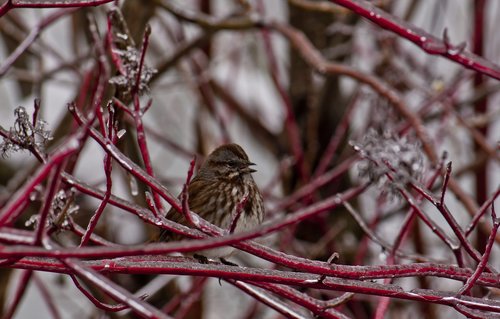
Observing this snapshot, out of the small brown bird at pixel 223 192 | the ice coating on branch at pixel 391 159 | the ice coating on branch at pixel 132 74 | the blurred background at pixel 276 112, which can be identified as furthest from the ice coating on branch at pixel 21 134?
the blurred background at pixel 276 112

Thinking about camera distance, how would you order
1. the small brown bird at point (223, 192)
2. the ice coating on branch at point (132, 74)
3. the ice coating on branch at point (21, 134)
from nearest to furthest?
the ice coating on branch at point (21, 134), the ice coating on branch at point (132, 74), the small brown bird at point (223, 192)

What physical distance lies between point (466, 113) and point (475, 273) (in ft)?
12.1

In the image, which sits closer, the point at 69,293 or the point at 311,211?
the point at 311,211

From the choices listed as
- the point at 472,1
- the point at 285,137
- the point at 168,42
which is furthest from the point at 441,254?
the point at 168,42

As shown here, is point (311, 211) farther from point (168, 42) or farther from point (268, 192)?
point (168, 42)

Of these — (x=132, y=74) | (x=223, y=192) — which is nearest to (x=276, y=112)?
(x=223, y=192)

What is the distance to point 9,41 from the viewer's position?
4.66 meters

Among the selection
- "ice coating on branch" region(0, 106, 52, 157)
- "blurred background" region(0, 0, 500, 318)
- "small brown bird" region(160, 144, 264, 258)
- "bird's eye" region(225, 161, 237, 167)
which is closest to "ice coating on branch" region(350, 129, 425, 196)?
"ice coating on branch" region(0, 106, 52, 157)

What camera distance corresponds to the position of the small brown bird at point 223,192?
3.25 meters

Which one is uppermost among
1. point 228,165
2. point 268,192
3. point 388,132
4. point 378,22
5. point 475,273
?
point 268,192

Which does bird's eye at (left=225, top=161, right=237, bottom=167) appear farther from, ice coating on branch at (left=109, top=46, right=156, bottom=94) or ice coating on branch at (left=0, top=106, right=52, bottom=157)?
ice coating on branch at (left=0, top=106, right=52, bottom=157)

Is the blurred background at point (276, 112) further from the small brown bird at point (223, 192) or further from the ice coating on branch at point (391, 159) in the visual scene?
the ice coating on branch at point (391, 159)

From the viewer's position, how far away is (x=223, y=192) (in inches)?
134

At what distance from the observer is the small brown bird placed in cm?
325
